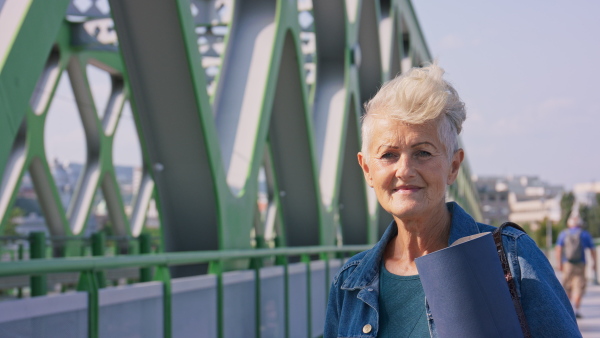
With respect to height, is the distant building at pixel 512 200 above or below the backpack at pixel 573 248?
above

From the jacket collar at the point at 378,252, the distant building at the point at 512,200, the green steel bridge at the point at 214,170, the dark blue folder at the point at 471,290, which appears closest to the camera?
Answer: the dark blue folder at the point at 471,290

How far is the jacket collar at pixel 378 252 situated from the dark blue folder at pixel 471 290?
1.32 feet

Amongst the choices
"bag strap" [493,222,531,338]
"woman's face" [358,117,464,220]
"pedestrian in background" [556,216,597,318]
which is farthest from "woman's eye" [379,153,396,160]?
"pedestrian in background" [556,216,597,318]

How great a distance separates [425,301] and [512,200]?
→ 180048mm

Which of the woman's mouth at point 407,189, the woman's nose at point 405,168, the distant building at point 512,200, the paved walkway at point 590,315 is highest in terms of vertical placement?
the distant building at point 512,200

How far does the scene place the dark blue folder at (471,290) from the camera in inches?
73.0

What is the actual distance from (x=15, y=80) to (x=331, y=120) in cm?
965

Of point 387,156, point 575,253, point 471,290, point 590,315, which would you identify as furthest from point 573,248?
point 471,290

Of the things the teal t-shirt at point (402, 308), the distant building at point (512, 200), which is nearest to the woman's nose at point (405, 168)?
the teal t-shirt at point (402, 308)

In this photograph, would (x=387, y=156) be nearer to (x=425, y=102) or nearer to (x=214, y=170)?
(x=425, y=102)

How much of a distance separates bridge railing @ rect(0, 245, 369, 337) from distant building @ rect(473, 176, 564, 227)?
152598 mm

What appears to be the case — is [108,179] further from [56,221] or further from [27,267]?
[27,267]

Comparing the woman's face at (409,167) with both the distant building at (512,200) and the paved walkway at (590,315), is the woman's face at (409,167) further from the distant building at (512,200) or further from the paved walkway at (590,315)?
the distant building at (512,200)

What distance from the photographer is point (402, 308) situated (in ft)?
7.39
